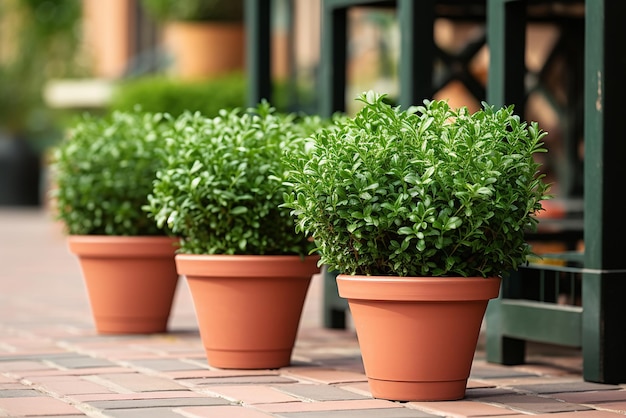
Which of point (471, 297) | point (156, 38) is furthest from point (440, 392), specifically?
point (156, 38)

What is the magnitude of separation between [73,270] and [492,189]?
27.5ft

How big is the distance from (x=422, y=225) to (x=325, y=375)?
46.7 inches

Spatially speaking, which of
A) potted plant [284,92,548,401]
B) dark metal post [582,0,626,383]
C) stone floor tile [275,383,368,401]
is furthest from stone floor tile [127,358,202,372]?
dark metal post [582,0,626,383]

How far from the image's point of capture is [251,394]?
4.82 meters

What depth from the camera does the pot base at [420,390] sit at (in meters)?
4.63

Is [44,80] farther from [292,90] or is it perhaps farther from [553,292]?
[553,292]

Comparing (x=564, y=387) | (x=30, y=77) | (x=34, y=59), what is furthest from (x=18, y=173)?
(x=564, y=387)

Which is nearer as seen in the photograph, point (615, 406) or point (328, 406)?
point (328, 406)

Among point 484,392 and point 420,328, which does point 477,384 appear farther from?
point 420,328

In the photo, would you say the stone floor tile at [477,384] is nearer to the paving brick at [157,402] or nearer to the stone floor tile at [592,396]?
the stone floor tile at [592,396]

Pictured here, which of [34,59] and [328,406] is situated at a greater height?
[34,59]

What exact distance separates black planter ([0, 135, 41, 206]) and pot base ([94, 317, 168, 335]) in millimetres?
21657

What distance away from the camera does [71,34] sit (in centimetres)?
2712

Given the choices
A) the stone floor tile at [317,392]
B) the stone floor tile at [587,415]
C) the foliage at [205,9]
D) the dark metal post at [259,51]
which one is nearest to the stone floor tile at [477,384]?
the stone floor tile at [317,392]
